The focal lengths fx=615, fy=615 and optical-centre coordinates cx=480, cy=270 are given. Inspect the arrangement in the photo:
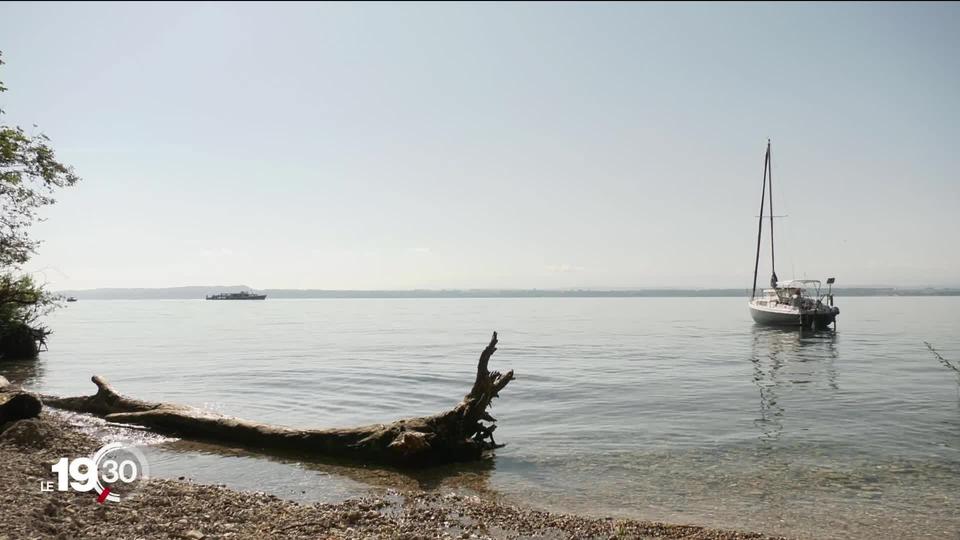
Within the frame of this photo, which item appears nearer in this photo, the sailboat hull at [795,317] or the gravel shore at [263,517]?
the gravel shore at [263,517]

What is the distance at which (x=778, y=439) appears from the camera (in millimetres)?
16047

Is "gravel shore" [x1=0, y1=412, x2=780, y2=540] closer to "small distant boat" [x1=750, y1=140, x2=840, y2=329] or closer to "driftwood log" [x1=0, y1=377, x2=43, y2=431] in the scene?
"driftwood log" [x1=0, y1=377, x2=43, y2=431]

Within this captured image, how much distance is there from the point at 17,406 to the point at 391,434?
344 inches

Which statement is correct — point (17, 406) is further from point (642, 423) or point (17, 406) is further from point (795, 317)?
point (795, 317)

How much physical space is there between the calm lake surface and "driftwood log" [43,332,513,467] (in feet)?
1.69

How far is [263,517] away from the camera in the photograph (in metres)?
8.95

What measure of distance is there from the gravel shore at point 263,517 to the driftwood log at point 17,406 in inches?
149

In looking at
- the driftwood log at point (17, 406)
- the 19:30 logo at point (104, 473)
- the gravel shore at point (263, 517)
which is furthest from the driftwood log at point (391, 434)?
the driftwood log at point (17, 406)

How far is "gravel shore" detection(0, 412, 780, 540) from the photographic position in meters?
8.11

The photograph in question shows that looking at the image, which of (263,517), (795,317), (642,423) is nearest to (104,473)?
(263,517)

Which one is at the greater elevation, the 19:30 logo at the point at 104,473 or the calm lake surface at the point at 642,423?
the 19:30 logo at the point at 104,473

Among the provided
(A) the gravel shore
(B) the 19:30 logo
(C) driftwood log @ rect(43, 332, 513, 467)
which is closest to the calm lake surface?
(C) driftwood log @ rect(43, 332, 513, 467)

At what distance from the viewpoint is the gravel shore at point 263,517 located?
811cm

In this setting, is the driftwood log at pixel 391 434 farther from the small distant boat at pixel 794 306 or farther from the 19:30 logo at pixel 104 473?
the small distant boat at pixel 794 306
